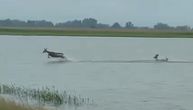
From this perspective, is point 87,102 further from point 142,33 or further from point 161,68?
point 142,33

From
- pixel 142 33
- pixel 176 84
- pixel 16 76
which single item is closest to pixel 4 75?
pixel 16 76

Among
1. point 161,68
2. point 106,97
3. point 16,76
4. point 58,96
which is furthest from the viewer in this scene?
point 161,68

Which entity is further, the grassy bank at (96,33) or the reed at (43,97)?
the grassy bank at (96,33)

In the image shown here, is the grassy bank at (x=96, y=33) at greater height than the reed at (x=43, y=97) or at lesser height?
lesser

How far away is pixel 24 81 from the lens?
112 feet

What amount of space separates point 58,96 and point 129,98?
4554 mm

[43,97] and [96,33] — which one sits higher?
[43,97]

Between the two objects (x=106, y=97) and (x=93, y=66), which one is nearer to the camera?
(x=106, y=97)

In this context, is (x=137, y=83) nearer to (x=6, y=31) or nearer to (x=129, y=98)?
(x=129, y=98)

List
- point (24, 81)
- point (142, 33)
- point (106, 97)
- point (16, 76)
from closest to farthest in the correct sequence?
point (106, 97), point (24, 81), point (16, 76), point (142, 33)

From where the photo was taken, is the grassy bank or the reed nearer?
the reed

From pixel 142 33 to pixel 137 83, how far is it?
100387 mm

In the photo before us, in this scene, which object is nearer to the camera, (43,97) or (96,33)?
(43,97)

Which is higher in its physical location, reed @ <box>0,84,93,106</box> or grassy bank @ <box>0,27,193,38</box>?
reed @ <box>0,84,93,106</box>
